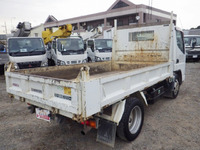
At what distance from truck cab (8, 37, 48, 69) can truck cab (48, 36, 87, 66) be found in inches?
31.7

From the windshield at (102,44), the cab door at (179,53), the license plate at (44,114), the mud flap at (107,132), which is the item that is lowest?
the mud flap at (107,132)

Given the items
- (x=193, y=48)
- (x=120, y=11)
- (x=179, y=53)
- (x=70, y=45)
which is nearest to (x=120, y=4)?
(x=120, y=11)

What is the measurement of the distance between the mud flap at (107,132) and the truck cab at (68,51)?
21.2ft

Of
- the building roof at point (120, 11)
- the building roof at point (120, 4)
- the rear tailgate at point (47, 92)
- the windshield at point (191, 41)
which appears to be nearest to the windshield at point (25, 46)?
the rear tailgate at point (47, 92)

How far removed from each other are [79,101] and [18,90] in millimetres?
1585

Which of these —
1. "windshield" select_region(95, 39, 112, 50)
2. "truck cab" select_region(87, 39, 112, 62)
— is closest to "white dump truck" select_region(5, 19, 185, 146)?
"truck cab" select_region(87, 39, 112, 62)

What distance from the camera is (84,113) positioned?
2.10 meters

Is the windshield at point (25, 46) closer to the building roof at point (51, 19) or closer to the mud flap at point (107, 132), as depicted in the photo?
the mud flap at point (107, 132)

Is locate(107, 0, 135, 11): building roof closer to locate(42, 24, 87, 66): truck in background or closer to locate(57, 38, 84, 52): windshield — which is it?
locate(57, 38, 84, 52): windshield

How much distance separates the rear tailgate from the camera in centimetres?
218

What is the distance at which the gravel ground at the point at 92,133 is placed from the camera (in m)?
3.07

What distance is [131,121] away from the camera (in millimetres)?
3342

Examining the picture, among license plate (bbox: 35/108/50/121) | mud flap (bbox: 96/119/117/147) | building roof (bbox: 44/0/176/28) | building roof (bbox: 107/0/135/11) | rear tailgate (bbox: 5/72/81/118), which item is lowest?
mud flap (bbox: 96/119/117/147)

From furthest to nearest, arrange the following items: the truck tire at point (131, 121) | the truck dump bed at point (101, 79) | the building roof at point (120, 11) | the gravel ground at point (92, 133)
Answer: the building roof at point (120, 11) → the gravel ground at point (92, 133) → the truck tire at point (131, 121) → the truck dump bed at point (101, 79)
